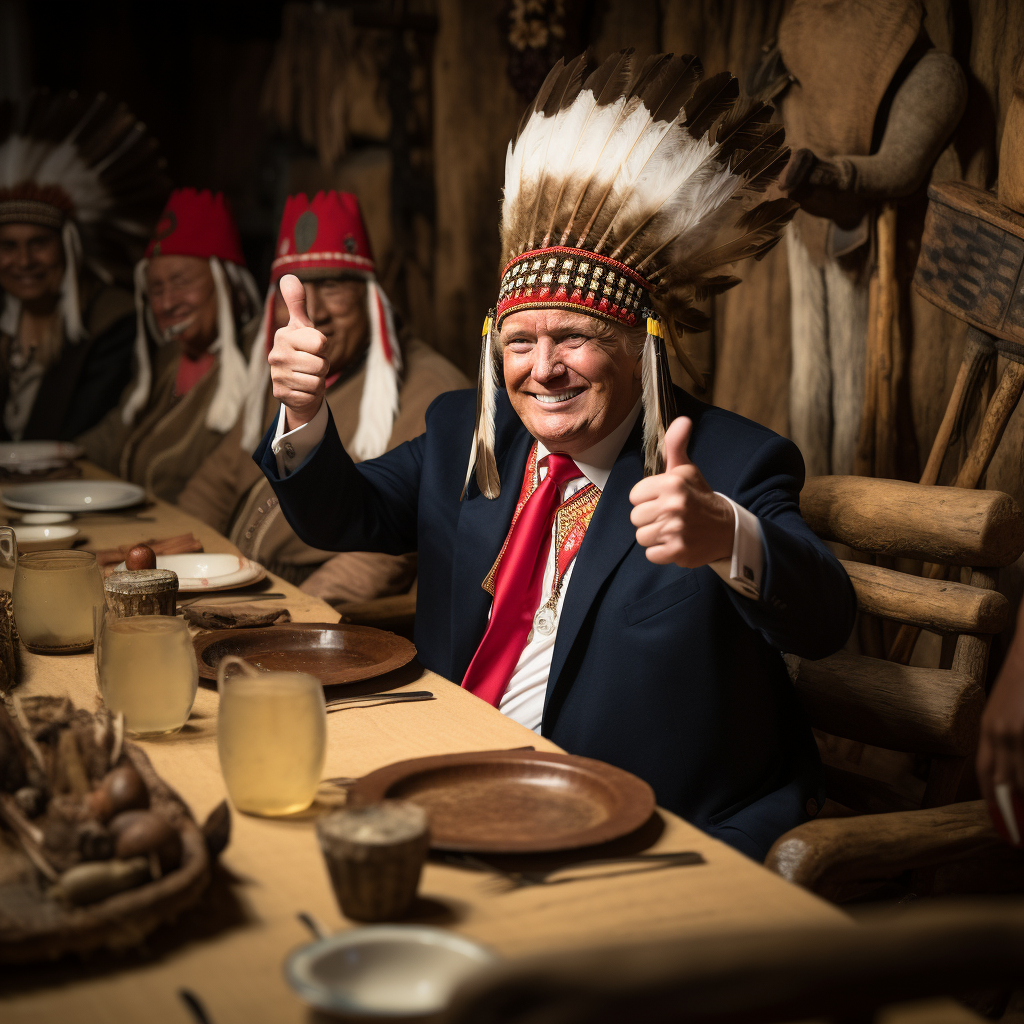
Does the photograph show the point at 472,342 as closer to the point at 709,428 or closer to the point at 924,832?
the point at 709,428

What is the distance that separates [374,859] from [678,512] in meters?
0.58

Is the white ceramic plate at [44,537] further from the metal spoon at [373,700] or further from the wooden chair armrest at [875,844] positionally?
the wooden chair armrest at [875,844]

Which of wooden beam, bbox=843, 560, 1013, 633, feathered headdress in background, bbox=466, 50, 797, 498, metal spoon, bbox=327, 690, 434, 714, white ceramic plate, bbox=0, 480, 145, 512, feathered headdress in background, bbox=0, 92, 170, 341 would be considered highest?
feathered headdress in background, bbox=0, 92, 170, 341

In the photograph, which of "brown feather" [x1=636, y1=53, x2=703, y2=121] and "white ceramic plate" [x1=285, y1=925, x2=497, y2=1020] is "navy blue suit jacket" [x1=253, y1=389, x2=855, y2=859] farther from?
"white ceramic plate" [x1=285, y1=925, x2=497, y2=1020]

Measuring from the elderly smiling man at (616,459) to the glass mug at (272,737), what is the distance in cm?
69

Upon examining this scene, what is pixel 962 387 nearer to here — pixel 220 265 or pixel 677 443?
pixel 677 443

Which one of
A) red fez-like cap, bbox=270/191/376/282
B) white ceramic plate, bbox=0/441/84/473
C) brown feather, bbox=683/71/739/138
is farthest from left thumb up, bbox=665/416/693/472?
white ceramic plate, bbox=0/441/84/473

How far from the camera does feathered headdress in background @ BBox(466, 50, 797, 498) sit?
183 cm

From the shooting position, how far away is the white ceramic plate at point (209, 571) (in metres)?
2.11

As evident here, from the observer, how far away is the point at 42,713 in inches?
47.3

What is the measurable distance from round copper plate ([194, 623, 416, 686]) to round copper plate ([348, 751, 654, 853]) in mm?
386

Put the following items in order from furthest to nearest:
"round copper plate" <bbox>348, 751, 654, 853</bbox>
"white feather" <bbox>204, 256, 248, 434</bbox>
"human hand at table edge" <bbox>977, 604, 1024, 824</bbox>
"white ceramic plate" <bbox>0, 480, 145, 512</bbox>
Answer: "white feather" <bbox>204, 256, 248, 434</bbox>
"white ceramic plate" <bbox>0, 480, 145, 512</bbox>
"human hand at table edge" <bbox>977, 604, 1024, 824</bbox>
"round copper plate" <bbox>348, 751, 654, 853</bbox>

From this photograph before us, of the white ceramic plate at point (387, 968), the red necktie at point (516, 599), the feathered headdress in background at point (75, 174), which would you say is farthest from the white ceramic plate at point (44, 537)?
the feathered headdress in background at point (75, 174)

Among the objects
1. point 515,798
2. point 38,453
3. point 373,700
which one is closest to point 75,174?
point 38,453
